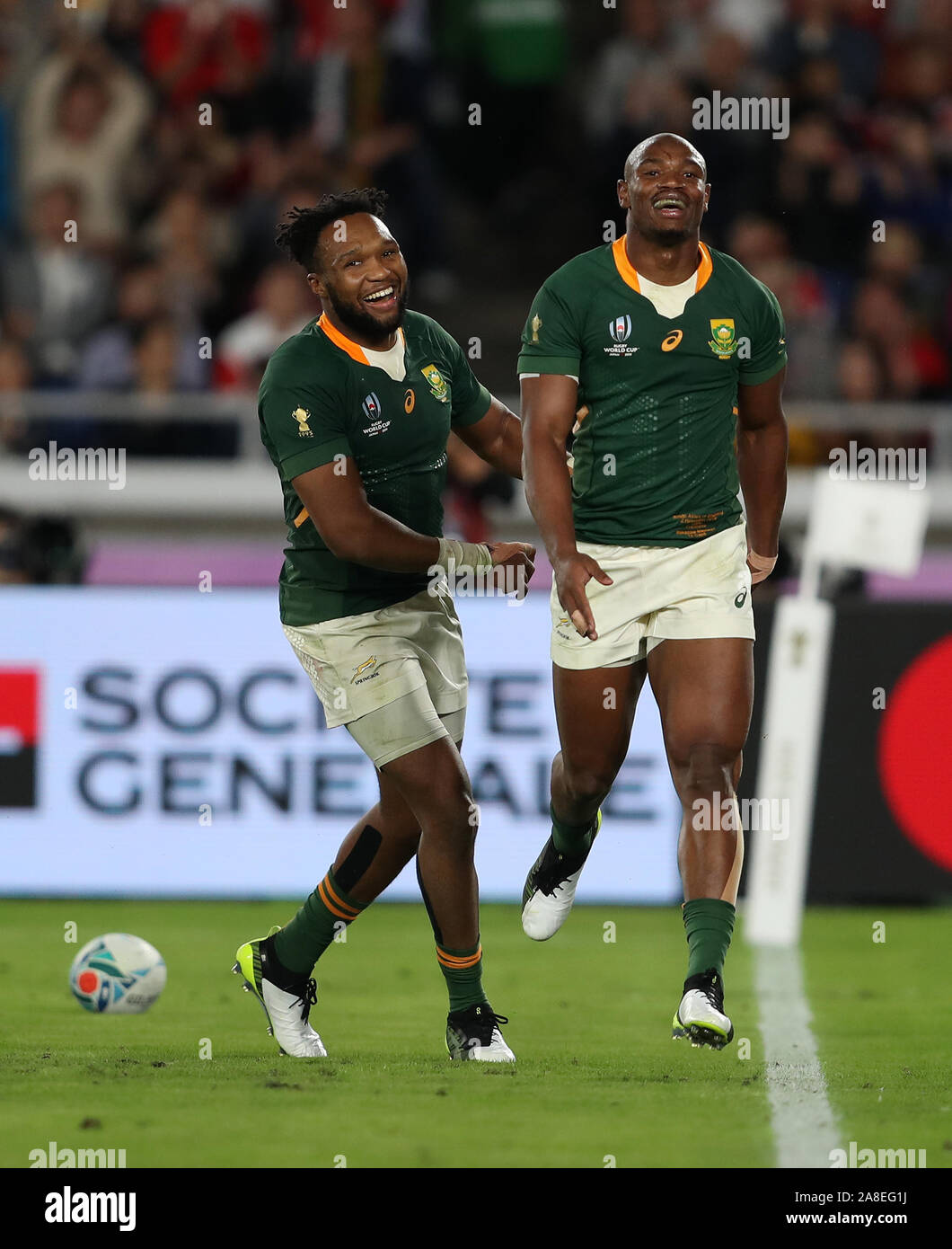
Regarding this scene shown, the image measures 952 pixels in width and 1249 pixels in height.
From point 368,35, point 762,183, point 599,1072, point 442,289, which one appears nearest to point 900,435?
point 762,183

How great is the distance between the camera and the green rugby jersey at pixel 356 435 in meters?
5.99

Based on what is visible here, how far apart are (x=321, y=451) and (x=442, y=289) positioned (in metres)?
8.15

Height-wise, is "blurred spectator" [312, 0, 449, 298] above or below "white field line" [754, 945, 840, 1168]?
above

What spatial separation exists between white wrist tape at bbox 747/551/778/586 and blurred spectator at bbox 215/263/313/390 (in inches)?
241

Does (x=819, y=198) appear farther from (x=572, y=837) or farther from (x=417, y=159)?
(x=572, y=837)

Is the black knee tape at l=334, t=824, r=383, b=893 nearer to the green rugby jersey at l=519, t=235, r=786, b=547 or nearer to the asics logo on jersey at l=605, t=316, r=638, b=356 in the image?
the green rugby jersey at l=519, t=235, r=786, b=547

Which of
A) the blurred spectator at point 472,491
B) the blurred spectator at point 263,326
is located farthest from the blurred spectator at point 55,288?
the blurred spectator at point 472,491

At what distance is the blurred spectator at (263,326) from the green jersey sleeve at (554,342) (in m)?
6.31

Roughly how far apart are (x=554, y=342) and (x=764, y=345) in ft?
2.02

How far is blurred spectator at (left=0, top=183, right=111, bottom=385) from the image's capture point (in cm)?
1296

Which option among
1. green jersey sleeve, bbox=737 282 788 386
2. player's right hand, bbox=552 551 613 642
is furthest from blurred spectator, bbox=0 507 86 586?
green jersey sleeve, bbox=737 282 788 386

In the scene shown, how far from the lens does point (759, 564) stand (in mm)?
6508

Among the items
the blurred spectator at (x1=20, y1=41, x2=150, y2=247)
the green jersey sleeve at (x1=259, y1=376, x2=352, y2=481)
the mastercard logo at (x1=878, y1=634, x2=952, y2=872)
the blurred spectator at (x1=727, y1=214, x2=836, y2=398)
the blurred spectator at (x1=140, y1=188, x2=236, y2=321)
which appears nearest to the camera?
the green jersey sleeve at (x1=259, y1=376, x2=352, y2=481)
